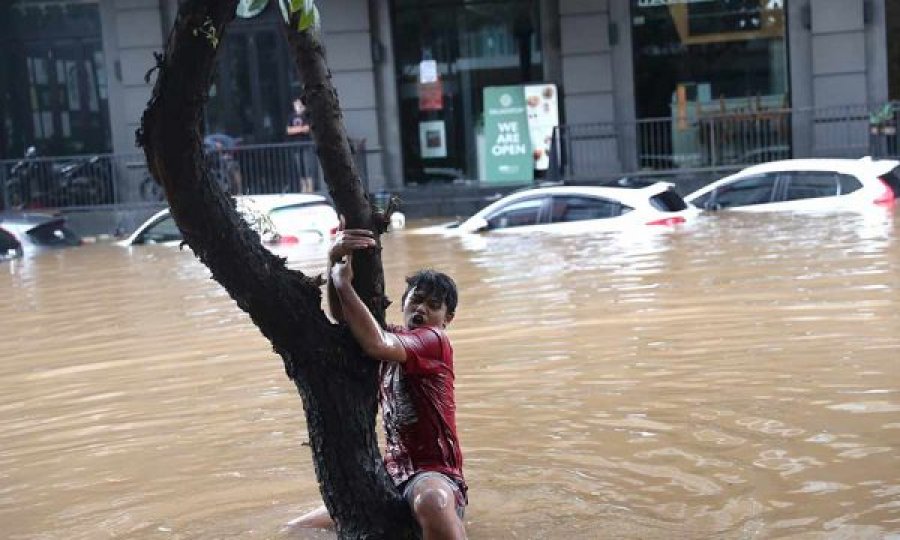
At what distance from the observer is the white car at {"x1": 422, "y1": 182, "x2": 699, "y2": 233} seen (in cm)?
1897

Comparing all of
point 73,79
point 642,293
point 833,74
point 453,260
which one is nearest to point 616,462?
point 642,293

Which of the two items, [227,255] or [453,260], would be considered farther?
[453,260]

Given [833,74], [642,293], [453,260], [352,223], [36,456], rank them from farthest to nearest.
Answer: [833,74], [453,260], [642,293], [36,456], [352,223]

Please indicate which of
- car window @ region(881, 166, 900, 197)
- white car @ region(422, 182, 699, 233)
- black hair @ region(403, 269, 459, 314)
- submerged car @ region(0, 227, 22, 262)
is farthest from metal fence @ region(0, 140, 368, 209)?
black hair @ region(403, 269, 459, 314)

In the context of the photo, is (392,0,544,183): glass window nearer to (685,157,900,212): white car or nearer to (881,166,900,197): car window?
(685,157,900,212): white car

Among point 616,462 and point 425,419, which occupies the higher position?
point 425,419

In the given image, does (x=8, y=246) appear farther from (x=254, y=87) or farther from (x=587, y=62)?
(x=587, y=62)

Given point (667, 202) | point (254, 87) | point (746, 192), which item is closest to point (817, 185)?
point (746, 192)

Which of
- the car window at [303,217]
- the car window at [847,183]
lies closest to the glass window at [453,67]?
the car window at [303,217]

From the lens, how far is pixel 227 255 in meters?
5.10

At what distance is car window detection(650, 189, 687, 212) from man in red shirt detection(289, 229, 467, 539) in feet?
44.9

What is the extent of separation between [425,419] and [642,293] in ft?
26.5

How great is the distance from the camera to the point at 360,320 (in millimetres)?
5168

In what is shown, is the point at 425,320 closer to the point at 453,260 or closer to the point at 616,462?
the point at 616,462
